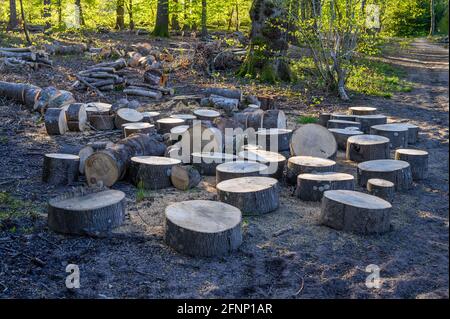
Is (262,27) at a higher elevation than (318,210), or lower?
higher

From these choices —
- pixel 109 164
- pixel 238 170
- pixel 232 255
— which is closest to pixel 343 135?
pixel 238 170

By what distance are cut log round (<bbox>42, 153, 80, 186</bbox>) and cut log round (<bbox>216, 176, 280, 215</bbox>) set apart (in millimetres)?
1985

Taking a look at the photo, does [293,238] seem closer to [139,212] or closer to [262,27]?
[139,212]

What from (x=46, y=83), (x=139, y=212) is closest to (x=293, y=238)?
(x=139, y=212)

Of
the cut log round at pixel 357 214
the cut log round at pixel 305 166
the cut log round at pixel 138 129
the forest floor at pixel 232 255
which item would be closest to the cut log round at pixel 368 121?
the forest floor at pixel 232 255

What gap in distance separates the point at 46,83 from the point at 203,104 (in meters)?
4.52

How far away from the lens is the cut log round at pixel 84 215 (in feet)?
15.2

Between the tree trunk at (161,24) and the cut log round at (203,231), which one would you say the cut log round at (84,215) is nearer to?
the cut log round at (203,231)

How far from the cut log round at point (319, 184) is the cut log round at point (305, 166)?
18 centimetres

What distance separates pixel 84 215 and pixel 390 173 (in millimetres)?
3767

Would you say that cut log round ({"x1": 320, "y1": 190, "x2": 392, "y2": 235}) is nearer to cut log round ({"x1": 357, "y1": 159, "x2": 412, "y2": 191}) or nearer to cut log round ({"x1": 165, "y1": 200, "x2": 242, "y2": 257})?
cut log round ({"x1": 165, "y1": 200, "x2": 242, "y2": 257})

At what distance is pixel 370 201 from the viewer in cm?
498

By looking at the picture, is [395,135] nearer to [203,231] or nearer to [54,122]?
[203,231]
